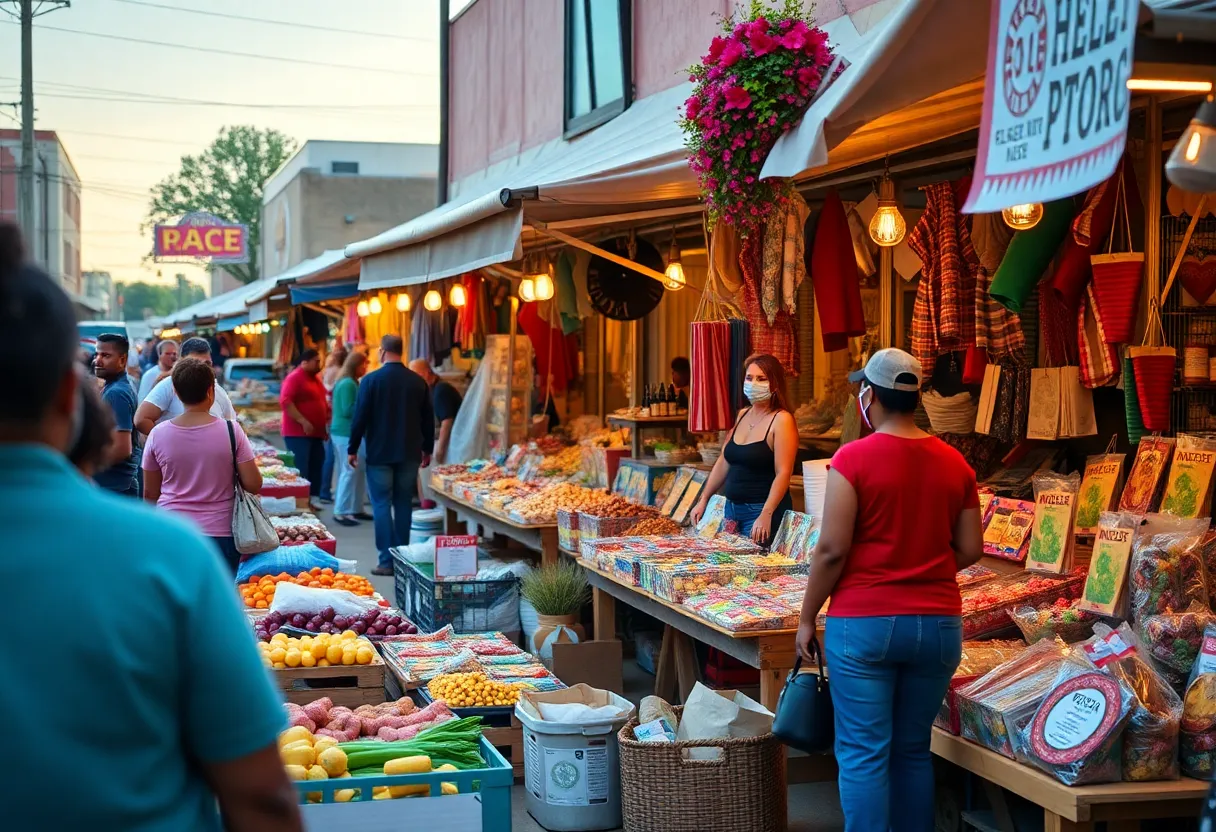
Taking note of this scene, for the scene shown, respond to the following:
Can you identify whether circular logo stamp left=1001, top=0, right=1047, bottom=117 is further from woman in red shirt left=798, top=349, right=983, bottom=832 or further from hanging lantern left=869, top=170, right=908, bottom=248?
hanging lantern left=869, top=170, right=908, bottom=248

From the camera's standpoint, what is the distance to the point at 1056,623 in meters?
5.54

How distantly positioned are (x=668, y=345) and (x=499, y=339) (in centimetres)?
254

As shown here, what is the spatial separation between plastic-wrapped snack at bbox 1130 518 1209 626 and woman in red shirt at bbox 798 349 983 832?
33.1 inches

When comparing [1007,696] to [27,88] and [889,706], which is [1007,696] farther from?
[27,88]

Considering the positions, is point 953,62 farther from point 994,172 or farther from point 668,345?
point 668,345

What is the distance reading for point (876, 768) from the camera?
185 inches

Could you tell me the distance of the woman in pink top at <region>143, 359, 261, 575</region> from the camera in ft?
23.5

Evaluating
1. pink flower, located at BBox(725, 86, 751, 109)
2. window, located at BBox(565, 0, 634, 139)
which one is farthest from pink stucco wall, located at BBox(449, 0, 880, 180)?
pink flower, located at BBox(725, 86, 751, 109)

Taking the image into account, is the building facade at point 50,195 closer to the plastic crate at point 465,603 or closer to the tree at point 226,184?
the tree at point 226,184

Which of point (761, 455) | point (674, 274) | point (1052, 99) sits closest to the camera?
point (1052, 99)

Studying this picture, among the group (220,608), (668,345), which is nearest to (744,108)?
(220,608)

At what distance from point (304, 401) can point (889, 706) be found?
12234mm

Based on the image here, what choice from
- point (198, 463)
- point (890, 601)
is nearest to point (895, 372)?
point (890, 601)

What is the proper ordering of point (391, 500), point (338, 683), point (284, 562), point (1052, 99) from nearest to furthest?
point (1052, 99), point (338, 683), point (284, 562), point (391, 500)
